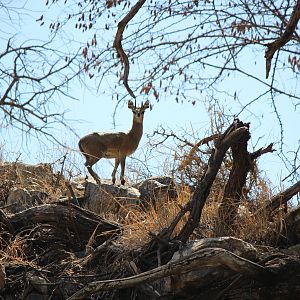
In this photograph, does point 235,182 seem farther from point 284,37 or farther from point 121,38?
point 121,38

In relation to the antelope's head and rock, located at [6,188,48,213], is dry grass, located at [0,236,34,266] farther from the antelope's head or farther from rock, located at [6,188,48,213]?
the antelope's head

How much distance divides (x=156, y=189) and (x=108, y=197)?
0.69 metres

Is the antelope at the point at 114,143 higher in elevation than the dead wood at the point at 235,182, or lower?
higher

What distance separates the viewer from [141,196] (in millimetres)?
12273

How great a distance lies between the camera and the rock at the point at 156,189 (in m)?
11.7

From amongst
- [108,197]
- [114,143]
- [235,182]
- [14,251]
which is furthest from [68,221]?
[114,143]

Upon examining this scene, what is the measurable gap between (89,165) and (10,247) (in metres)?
4.63

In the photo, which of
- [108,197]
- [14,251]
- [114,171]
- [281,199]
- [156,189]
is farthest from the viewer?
[114,171]

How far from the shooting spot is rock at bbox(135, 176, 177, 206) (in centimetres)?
1166

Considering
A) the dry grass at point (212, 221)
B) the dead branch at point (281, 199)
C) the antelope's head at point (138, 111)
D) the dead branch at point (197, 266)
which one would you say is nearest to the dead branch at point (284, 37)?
the dead branch at point (281, 199)

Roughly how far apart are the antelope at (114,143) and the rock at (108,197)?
2.10 meters

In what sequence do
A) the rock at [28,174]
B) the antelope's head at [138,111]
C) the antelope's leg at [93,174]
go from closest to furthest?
the rock at [28,174]
the antelope's leg at [93,174]
the antelope's head at [138,111]

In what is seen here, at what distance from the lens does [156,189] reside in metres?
12.0

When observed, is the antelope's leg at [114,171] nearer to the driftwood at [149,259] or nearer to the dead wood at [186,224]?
the driftwood at [149,259]
